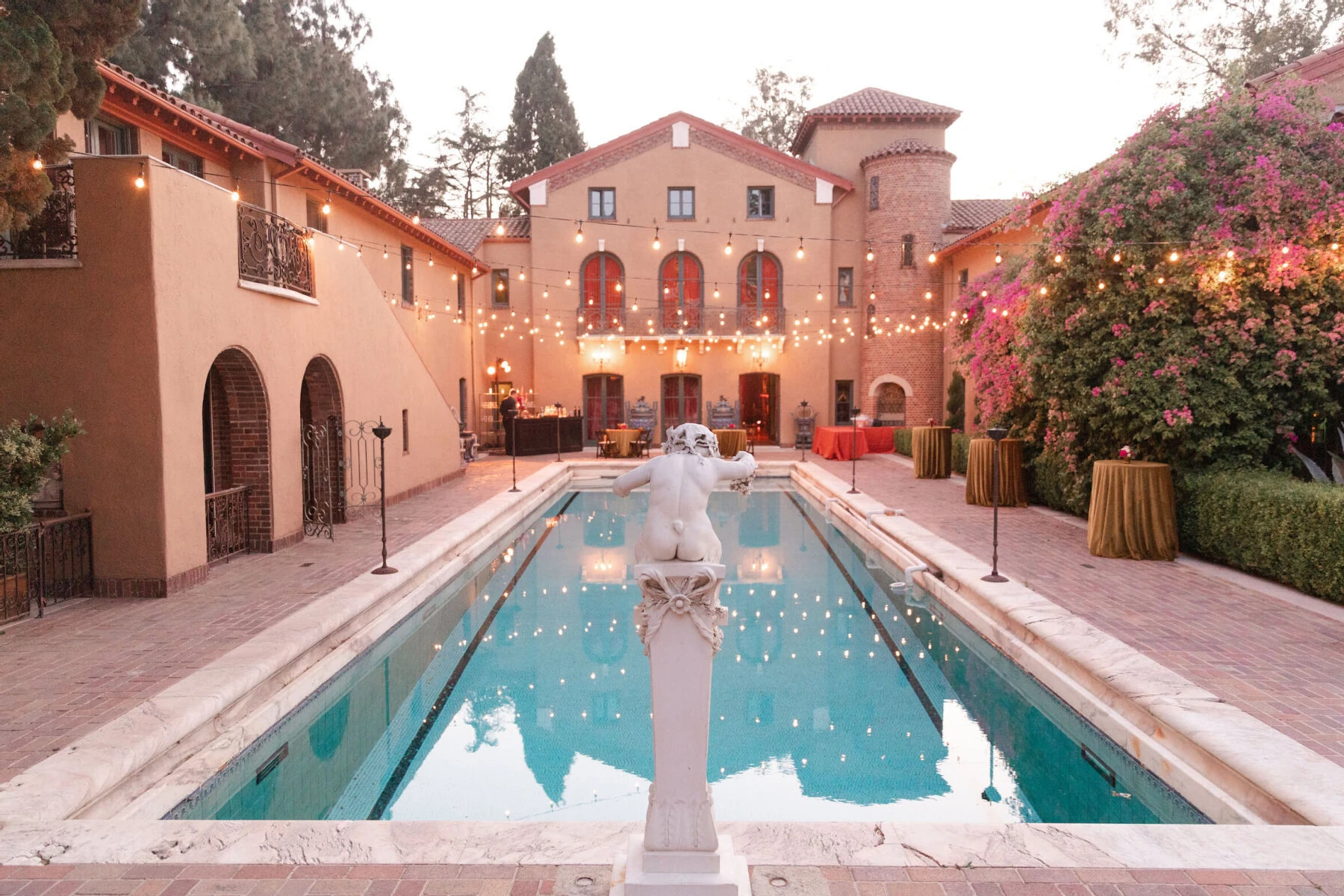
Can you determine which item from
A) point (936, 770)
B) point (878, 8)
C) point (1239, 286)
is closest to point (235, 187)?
point (936, 770)

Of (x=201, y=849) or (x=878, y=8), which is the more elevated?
(x=878, y=8)

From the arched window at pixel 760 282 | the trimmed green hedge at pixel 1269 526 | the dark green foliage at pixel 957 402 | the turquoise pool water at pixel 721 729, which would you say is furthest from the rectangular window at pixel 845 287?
the turquoise pool water at pixel 721 729

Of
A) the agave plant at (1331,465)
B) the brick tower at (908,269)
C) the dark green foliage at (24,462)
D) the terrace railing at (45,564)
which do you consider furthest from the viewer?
the brick tower at (908,269)

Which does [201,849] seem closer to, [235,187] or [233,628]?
[233,628]

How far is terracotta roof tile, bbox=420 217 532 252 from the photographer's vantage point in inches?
944

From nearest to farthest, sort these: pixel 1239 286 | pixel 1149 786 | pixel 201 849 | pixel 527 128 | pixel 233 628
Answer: pixel 201 849, pixel 1149 786, pixel 233 628, pixel 1239 286, pixel 527 128

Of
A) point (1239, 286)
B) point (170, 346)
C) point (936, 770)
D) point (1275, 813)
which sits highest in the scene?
point (1239, 286)

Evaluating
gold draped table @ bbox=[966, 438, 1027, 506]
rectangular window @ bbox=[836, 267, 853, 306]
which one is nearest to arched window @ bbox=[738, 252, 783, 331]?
rectangular window @ bbox=[836, 267, 853, 306]

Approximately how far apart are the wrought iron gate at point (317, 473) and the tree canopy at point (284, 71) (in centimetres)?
1540

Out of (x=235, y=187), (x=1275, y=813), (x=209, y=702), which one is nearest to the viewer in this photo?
(x=1275, y=813)

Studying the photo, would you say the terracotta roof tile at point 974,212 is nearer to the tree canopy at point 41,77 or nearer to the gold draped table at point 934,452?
the gold draped table at point 934,452

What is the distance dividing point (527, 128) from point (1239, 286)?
3355cm

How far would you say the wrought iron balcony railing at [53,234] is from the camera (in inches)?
301

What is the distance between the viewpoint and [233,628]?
6.75 meters
